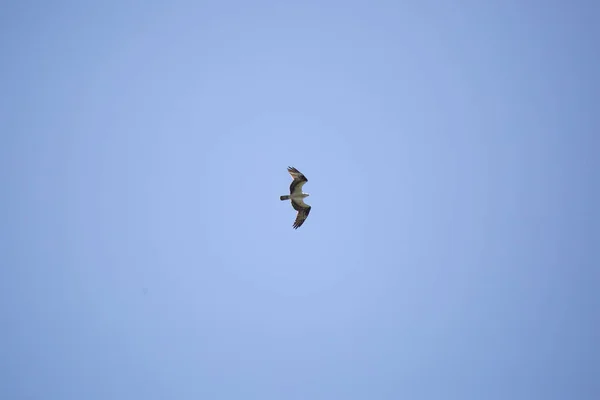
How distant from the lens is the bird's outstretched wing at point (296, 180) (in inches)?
2222

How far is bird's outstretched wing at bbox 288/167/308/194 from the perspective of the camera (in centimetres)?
5644

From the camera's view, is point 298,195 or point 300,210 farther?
point 300,210

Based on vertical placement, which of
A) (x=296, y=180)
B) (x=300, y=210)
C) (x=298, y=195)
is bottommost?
(x=300, y=210)

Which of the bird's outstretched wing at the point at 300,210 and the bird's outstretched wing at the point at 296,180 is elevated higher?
the bird's outstretched wing at the point at 296,180

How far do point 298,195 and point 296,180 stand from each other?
5.12ft

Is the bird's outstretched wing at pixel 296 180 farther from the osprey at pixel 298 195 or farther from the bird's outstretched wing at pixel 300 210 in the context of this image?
the bird's outstretched wing at pixel 300 210

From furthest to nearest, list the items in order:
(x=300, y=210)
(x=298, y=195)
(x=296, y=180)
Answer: (x=300, y=210)
(x=298, y=195)
(x=296, y=180)

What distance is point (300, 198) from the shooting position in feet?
190

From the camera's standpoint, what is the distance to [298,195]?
57469 mm

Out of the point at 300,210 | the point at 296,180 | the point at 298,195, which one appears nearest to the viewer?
the point at 296,180

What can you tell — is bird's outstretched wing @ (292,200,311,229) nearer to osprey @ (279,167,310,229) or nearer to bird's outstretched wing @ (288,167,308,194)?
osprey @ (279,167,310,229)

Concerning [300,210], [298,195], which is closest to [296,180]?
[298,195]

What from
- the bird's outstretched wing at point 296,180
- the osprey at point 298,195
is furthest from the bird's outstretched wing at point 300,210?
the bird's outstretched wing at point 296,180

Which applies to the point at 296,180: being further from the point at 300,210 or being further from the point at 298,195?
the point at 300,210
